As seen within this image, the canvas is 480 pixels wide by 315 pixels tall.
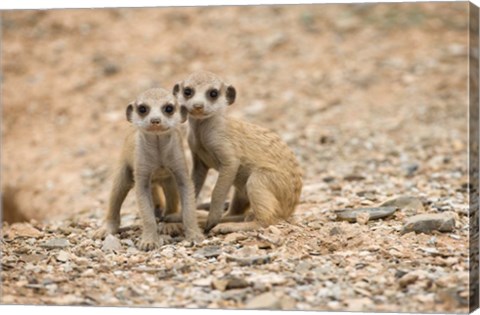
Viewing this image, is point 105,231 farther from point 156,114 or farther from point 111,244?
point 156,114

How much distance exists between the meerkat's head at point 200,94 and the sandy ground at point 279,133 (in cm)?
81

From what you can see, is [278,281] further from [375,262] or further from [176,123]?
[176,123]

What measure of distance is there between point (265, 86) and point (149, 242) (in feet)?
19.7

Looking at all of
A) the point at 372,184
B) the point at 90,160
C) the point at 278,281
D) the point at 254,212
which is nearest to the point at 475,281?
the point at 278,281

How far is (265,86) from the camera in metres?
11.2

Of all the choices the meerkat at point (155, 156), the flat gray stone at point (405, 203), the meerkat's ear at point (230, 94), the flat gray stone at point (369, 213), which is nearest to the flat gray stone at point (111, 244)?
the meerkat at point (155, 156)

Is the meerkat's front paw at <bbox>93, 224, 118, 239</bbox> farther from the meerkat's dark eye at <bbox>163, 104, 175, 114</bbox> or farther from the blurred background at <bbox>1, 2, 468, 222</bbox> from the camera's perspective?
the blurred background at <bbox>1, 2, 468, 222</bbox>

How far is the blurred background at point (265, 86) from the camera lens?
8531 millimetres

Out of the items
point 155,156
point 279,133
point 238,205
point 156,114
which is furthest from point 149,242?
point 279,133

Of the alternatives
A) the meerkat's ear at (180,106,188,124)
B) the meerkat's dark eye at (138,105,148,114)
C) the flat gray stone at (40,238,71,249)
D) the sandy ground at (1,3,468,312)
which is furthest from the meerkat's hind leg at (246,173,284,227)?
the flat gray stone at (40,238,71,249)

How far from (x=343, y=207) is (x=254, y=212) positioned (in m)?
1.05

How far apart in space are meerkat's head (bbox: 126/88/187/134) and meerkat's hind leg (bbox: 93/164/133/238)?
60 cm

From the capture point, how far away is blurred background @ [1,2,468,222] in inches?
336

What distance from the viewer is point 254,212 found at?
221 inches
